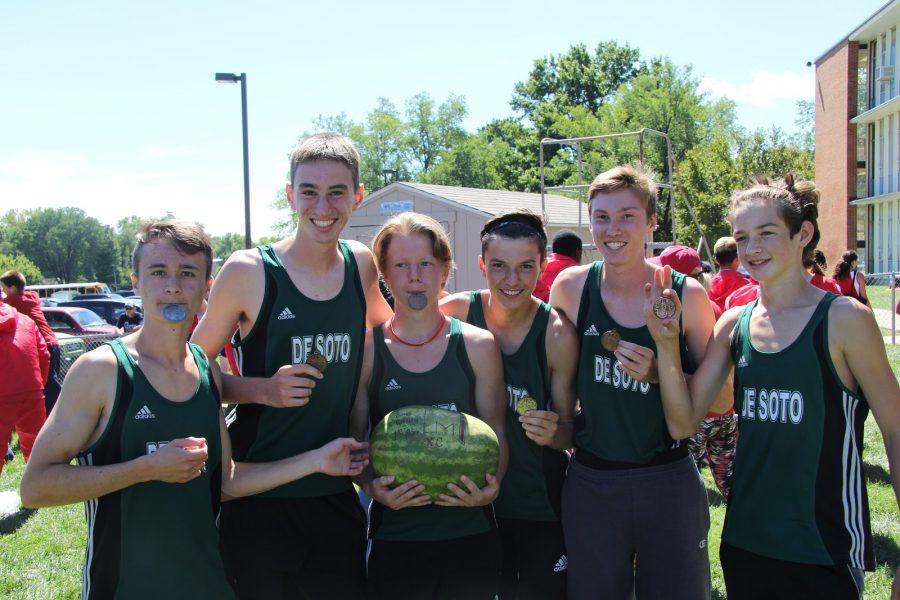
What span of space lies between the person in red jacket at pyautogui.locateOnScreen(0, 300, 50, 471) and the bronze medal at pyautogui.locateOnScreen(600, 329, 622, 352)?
6.73 metres

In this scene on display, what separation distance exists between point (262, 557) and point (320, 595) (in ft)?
1.08

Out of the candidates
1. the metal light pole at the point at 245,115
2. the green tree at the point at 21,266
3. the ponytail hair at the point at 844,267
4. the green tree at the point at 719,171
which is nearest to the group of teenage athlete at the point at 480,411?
the ponytail hair at the point at 844,267

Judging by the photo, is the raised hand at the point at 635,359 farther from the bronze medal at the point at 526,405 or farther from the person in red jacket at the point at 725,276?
A: the person in red jacket at the point at 725,276

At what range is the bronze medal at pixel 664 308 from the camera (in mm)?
3064

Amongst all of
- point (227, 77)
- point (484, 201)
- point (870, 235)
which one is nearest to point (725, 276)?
point (227, 77)

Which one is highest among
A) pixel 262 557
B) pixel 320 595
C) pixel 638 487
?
pixel 638 487

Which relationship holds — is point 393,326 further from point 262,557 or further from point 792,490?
point 792,490

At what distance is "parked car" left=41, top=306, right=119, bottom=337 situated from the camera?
17594mm

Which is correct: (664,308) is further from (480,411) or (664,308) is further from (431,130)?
(431,130)

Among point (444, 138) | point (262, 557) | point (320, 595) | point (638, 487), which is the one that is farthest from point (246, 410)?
point (444, 138)

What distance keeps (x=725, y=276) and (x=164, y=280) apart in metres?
6.31

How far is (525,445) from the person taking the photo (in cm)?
342

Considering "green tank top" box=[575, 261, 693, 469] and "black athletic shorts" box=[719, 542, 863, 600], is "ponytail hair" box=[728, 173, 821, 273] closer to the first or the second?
"green tank top" box=[575, 261, 693, 469]

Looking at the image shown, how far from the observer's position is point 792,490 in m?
2.82
